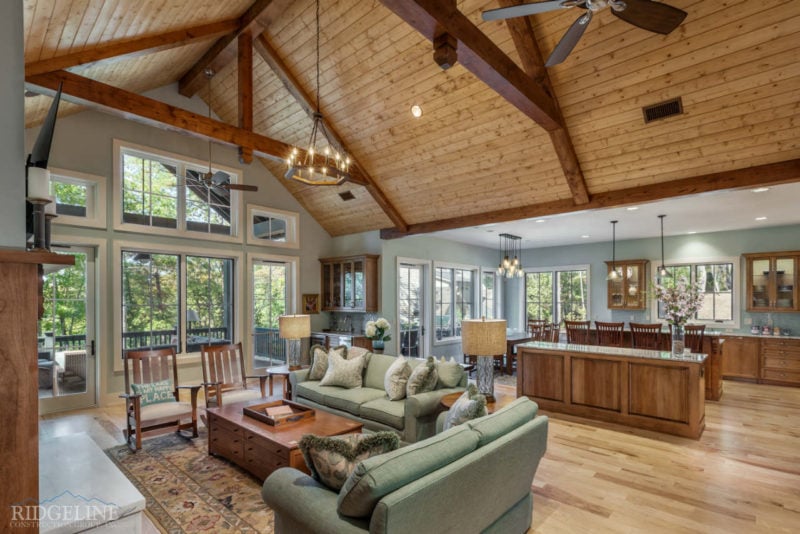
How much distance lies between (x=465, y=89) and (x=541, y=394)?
390 centimetres

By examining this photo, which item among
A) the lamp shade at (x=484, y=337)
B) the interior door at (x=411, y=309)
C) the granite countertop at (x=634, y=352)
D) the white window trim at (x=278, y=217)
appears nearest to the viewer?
the lamp shade at (x=484, y=337)

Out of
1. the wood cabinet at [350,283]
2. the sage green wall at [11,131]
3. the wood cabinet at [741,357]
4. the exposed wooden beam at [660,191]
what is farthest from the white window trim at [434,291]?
the sage green wall at [11,131]

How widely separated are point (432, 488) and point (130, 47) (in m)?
4.84

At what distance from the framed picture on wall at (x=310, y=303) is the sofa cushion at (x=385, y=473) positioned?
20.8 ft

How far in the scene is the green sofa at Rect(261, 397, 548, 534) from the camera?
1.64 metres

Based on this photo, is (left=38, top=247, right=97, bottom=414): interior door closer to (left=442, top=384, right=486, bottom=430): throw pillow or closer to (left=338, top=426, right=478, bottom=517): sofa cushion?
(left=442, top=384, right=486, bottom=430): throw pillow

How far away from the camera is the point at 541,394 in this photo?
5352 millimetres

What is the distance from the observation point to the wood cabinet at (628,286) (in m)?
8.51

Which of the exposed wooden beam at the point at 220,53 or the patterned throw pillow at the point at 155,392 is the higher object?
the exposed wooden beam at the point at 220,53

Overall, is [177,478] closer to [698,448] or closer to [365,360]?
[365,360]

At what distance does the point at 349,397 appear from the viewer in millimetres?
4242

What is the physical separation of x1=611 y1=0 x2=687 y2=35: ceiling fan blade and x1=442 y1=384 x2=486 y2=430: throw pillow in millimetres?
2429

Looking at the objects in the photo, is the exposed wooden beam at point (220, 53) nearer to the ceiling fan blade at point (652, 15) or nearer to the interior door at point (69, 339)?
the interior door at point (69, 339)

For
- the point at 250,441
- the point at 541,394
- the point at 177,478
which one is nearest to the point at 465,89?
the point at 541,394
